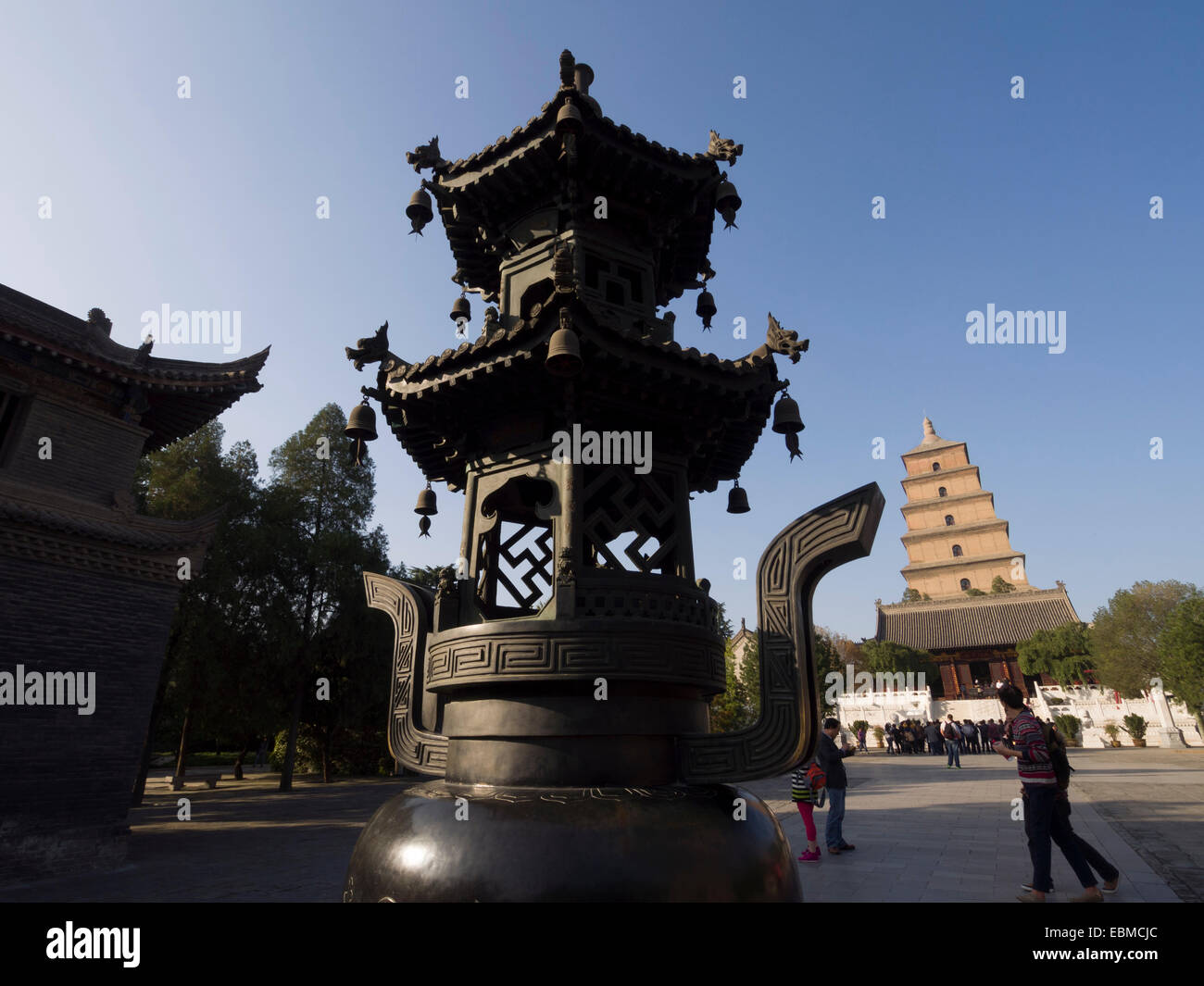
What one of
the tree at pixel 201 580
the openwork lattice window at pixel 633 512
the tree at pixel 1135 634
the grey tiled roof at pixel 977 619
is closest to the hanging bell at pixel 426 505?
the openwork lattice window at pixel 633 512

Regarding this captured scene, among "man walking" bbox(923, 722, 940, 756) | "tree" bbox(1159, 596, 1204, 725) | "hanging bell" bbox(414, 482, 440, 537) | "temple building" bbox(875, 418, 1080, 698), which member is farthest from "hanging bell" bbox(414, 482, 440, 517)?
"temple building" bbox(875, 418, 1080, 698)

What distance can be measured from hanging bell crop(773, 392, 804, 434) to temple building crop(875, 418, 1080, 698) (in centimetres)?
4977

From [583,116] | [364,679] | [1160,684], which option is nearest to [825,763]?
[583,116]

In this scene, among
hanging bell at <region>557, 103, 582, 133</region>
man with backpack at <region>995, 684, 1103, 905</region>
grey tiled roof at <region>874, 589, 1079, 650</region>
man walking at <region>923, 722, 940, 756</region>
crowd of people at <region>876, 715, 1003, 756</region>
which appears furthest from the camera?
grey tiled roof at <region>874, 589, 1079, 650</region>

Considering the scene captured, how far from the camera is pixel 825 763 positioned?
10.2m

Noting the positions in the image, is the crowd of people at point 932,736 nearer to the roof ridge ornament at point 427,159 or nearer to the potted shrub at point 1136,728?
the potted shrub at point 1136,728

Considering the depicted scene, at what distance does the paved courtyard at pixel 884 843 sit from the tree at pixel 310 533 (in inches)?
188

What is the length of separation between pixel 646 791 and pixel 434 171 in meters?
6.11

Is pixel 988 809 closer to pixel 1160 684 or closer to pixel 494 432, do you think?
pixel 494 432

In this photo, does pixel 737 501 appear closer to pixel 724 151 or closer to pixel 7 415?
pixel 724 151

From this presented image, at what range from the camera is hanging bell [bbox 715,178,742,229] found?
6.21m

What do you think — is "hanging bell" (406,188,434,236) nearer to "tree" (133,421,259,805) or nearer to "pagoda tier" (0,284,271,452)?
"pagoda tier" (0,284,271,452)

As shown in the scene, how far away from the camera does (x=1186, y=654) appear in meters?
30.2
